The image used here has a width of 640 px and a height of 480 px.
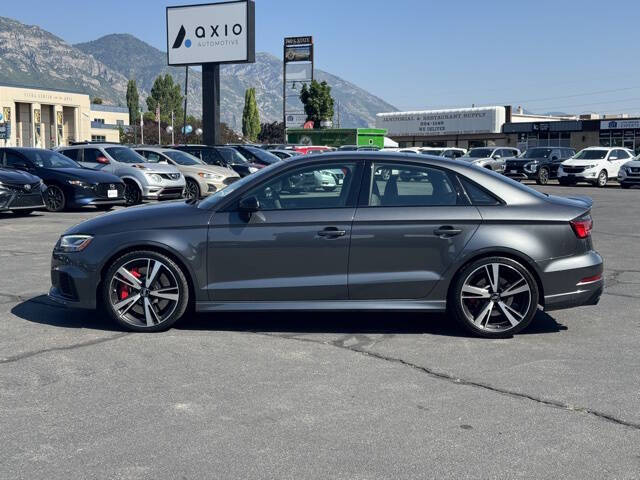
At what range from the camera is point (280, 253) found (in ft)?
20.6

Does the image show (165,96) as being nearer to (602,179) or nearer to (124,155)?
Result: (602,179)

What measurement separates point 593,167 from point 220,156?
17.6 metres

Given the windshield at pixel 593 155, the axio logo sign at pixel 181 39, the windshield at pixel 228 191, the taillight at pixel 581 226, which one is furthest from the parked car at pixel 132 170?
the windshield at pixel 593 155

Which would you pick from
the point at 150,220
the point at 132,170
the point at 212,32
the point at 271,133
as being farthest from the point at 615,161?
the point at 271,133

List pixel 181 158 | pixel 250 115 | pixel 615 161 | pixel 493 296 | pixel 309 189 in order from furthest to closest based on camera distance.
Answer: pixel 250 115 → pixel 615 161 → pixel 181 158 → pixel 309 189 → pixel 493 296

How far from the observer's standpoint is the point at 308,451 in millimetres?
3963

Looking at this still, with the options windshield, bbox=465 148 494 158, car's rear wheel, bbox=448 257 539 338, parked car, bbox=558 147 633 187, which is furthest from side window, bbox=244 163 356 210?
windshield, bbox=465 148 494 158

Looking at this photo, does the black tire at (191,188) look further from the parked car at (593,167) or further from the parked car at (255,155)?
the parked car at (593,167)

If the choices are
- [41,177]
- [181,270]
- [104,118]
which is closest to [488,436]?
[181,270]

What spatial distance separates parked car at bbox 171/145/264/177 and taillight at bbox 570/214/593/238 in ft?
57.6

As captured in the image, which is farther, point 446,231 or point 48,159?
point 48,159

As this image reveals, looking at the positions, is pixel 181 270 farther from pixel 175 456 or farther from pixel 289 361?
pixel 175 456

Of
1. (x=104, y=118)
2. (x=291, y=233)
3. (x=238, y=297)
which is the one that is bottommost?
(x=238, y=297)

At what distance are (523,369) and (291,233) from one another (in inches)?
83.7
